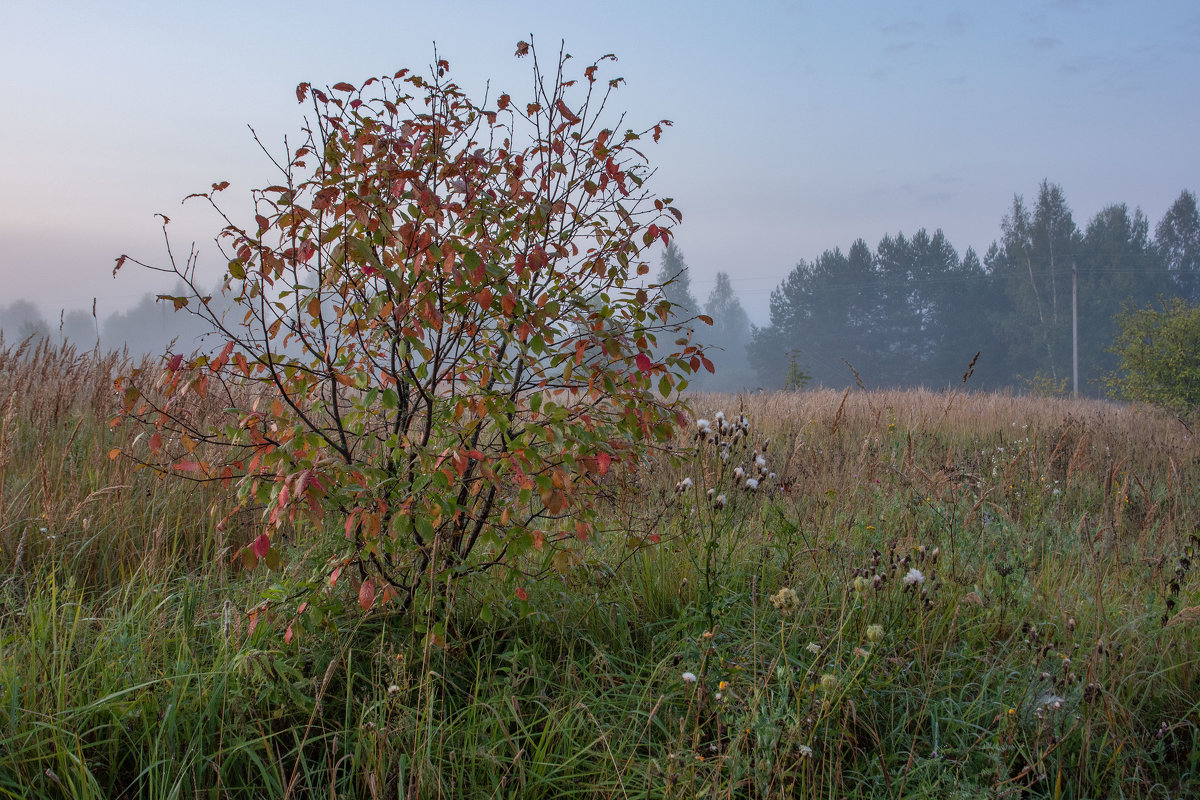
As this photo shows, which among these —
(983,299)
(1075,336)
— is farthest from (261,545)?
(983,299)

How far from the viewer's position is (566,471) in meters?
1.93

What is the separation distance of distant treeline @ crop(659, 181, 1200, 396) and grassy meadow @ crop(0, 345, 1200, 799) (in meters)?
45.5

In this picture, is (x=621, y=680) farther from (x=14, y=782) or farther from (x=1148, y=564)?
(x=1148, y=564)

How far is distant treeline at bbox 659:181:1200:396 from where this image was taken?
45.5 meters

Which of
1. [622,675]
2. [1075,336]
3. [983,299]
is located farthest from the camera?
[983,299]

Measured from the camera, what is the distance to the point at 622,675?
2338 millimetres

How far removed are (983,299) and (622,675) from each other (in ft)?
180

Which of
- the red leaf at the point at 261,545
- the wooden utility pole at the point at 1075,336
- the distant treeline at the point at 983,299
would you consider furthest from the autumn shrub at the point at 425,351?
the distant treeline at the point at 983,299

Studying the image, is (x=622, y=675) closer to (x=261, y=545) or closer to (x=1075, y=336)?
(x=261, y=545)

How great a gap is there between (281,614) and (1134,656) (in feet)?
10.2

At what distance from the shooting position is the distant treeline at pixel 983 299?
149 ft

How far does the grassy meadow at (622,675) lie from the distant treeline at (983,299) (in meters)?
45.5

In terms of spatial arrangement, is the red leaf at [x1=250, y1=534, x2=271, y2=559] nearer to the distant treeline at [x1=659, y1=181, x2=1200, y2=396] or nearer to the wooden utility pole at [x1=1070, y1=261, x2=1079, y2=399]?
the wooden utility pole at [x1=1070, y1=261, x2=1079, y2=399]

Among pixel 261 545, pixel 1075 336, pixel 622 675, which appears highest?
pixel 1075 336
